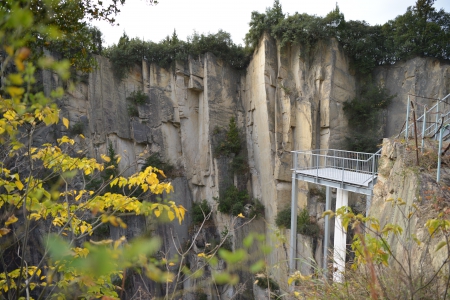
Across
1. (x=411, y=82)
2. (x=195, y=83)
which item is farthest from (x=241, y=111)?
(x=411, y=82)

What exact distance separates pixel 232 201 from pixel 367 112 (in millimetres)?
7016

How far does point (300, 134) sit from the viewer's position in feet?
41.9

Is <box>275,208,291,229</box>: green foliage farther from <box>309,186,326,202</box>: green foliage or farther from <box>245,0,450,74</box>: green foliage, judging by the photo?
<box>245,0,450,74</box>: green foliage

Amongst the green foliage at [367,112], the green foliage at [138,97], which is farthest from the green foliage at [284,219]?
the green foliage at [138,97]

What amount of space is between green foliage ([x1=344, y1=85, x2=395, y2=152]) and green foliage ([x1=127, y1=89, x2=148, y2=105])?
32.6ft

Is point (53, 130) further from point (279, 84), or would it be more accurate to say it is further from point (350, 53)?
point (350, 53)

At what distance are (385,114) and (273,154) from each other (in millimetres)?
4991

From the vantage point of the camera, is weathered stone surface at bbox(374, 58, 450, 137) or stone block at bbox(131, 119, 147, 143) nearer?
weathered stone surface at bbox(374, 58, 450, 137)

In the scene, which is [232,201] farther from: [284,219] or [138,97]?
[138,97]

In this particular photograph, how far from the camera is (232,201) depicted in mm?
13773

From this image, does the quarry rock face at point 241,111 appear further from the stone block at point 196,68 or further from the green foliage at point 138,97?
the green foliage at point 138,97

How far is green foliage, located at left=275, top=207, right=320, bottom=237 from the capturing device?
11.0 meters

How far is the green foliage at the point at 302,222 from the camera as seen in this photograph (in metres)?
11.0

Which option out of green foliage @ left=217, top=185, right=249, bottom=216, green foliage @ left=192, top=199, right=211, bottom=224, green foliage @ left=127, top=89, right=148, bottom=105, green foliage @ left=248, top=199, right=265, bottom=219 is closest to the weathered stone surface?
green foliage @ left=248, top=199, right=265, bottom=219
